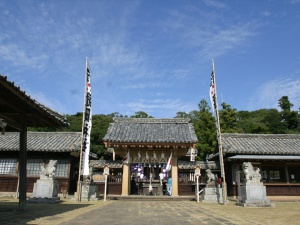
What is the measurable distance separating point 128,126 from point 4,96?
17480 millimetres

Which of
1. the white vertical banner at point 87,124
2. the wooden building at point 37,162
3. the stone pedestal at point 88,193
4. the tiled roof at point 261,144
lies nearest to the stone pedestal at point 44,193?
the stone pedestal at point 88,193

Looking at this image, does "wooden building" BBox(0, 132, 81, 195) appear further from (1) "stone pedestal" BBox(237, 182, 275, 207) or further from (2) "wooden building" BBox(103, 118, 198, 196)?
(1) "stone pedestal" BBox(237, 182, 275, 207)

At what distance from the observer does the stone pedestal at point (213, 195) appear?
17672 mm

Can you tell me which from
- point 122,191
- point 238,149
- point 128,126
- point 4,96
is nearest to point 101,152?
point 128,126

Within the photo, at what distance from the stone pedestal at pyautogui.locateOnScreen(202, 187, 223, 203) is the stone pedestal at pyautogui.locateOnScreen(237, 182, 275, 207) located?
8.17 feet

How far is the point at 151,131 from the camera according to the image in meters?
24.5

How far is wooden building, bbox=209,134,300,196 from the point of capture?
66.9 feet

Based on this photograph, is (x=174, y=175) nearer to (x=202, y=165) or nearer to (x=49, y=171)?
(x=202, y=165)

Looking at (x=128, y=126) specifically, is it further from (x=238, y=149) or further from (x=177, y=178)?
(x=238, y=149)

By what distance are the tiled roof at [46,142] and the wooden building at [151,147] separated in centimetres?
329

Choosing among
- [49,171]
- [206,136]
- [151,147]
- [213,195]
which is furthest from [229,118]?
[49,171]

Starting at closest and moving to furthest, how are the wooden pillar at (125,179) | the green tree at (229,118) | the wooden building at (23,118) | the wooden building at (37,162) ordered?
the wooden building at (23,118) < the wooden pillar at (125,179) < the wooden building at (37,162) < the green tree at (229,118)

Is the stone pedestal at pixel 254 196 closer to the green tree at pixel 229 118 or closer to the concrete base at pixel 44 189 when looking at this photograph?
the concrete base at pixel 44 189

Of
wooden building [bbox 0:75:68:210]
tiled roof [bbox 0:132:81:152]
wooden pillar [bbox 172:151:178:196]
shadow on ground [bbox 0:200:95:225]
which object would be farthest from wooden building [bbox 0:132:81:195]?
wooden building [bbox 0:75:68:210]
